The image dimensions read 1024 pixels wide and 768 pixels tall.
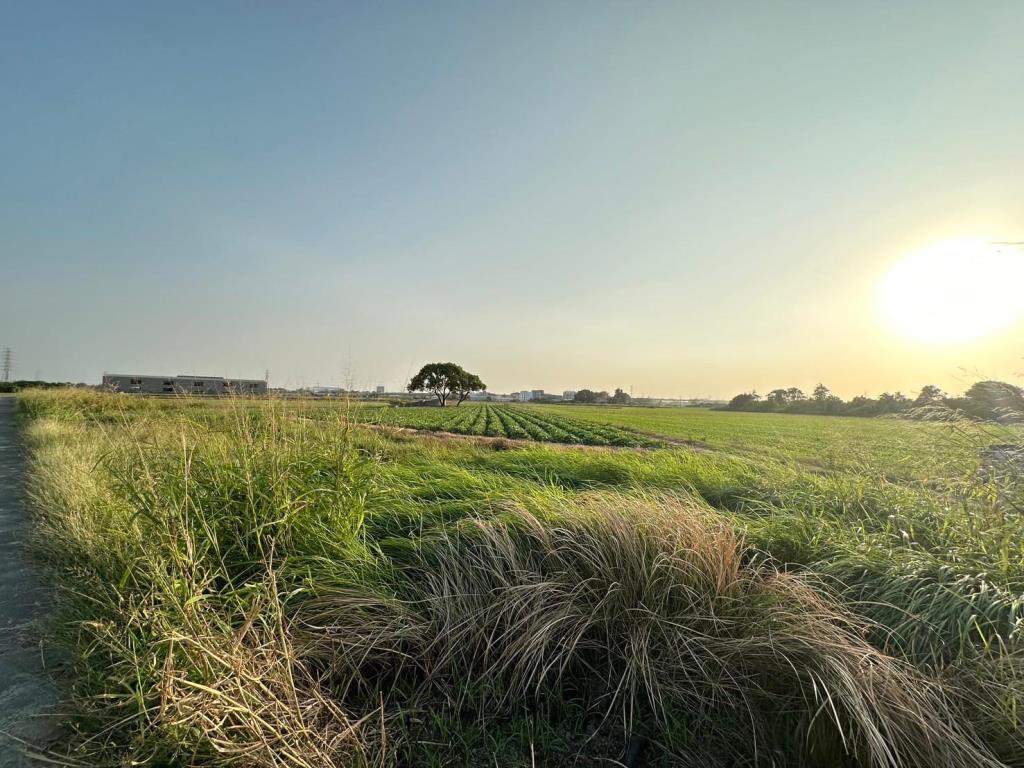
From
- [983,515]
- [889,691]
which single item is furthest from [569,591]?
[983,515]

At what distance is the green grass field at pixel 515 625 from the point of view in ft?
6.39

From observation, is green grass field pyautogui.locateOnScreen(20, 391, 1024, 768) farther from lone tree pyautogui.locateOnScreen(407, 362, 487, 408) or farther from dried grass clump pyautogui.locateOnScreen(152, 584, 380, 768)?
lone tree pyautogui.locateOnScreen(407, 362, 487, 408)

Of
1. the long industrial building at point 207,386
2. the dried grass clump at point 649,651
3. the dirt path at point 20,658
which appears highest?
the long industrial building at point 207,386

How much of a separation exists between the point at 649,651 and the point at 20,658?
4081 millimetres

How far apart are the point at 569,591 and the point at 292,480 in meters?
2.23

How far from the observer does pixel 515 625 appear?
8.33ft

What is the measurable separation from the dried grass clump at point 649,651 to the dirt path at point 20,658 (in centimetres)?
133

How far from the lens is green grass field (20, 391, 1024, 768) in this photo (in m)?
1.95

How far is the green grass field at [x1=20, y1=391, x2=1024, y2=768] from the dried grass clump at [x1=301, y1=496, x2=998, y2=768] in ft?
0.06

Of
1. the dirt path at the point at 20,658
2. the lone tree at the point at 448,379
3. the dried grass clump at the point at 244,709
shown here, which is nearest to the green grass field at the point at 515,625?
the dried grass clump at the point at 244,709

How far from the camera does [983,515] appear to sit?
3164 mm

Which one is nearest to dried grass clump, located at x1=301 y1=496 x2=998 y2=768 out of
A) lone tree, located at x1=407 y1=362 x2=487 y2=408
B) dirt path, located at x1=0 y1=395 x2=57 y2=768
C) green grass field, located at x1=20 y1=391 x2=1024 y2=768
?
green grass field, located at x1=20 y1=391 x2=1024 y2=768

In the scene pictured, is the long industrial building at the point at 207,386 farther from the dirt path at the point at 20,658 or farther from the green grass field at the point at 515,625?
the dirt path at the point at 20,658

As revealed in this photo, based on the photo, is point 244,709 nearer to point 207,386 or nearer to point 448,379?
point 207,386
